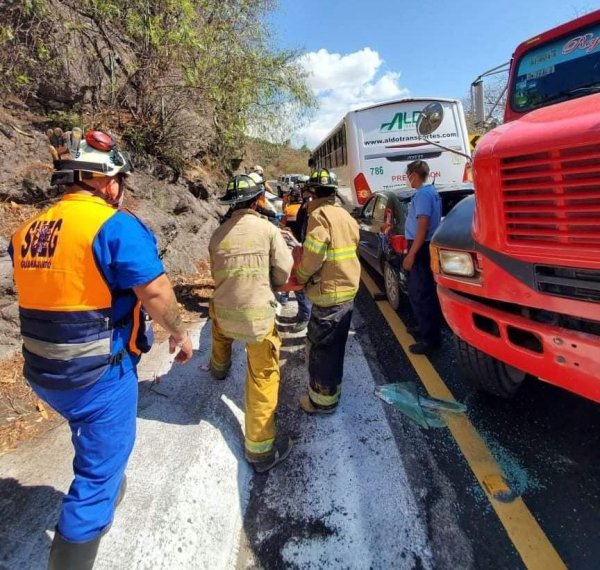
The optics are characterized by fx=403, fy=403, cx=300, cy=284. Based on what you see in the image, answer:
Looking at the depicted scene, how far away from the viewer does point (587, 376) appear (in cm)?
174

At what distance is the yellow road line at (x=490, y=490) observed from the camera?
1.87 meters

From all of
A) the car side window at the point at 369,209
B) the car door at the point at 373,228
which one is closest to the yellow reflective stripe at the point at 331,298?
the car door at the point at 373,228

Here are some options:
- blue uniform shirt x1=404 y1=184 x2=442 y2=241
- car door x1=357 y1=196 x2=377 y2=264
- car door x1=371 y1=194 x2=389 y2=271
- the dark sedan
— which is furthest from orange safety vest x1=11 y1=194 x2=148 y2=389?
car door x1=357 y1=196 x2=377 y2=264

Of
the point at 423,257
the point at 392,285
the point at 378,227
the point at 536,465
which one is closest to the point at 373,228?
the point at 378,227

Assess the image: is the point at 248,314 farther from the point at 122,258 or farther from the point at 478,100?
the point at 478,100

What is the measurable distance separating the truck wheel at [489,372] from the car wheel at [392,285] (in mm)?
2055

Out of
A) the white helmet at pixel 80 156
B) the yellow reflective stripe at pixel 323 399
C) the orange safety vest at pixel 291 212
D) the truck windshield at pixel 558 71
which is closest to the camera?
the white helmet at pixel 80 156

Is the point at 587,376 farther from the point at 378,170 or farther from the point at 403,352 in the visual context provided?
the point at 378,170

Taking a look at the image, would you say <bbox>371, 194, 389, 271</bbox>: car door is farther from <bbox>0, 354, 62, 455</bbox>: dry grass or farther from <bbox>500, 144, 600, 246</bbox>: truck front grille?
<bbox>0, 354, 62, 455</bbox>: dry grass

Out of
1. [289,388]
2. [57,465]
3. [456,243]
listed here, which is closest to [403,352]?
[289,388]

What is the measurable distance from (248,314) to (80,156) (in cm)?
120

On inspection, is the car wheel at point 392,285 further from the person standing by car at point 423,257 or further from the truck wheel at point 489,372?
the truck wheel at point 489,372

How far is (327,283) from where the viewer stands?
282 cm

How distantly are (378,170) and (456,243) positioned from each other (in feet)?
23.6
